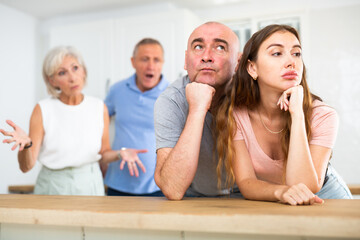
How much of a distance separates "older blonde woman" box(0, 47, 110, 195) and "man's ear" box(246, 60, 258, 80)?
109 centimetres

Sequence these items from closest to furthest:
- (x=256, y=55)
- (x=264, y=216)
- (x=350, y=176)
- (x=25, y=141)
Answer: (x=264, y=216), (x=256, y=55), (x=25, y=141), (x=350, y=176)

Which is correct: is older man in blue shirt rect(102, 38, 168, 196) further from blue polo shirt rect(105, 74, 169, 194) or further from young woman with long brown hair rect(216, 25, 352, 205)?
young woman with long brown hair rect(216, 25, 352, 205)

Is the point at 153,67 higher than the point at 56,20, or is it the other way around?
the point at 56,20

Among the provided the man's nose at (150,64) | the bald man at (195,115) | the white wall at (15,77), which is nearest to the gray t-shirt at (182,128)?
the bald man at (195,115)

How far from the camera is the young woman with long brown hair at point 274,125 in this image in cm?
120

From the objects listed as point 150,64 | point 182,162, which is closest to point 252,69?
point 182,162

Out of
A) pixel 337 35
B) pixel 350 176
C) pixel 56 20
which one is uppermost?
pixel 56 20

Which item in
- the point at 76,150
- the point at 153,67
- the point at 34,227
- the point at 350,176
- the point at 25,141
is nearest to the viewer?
the point at 34,227

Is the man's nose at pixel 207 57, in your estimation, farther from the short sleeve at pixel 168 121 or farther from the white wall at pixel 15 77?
the white wall at pixel 15 77

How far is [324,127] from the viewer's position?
4.21 feet

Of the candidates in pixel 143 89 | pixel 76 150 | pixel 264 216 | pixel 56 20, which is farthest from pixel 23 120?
pixel 264 216

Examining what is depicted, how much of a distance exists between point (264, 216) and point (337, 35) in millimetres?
3233

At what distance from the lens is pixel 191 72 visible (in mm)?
1491

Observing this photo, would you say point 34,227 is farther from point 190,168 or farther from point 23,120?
point 23,120
